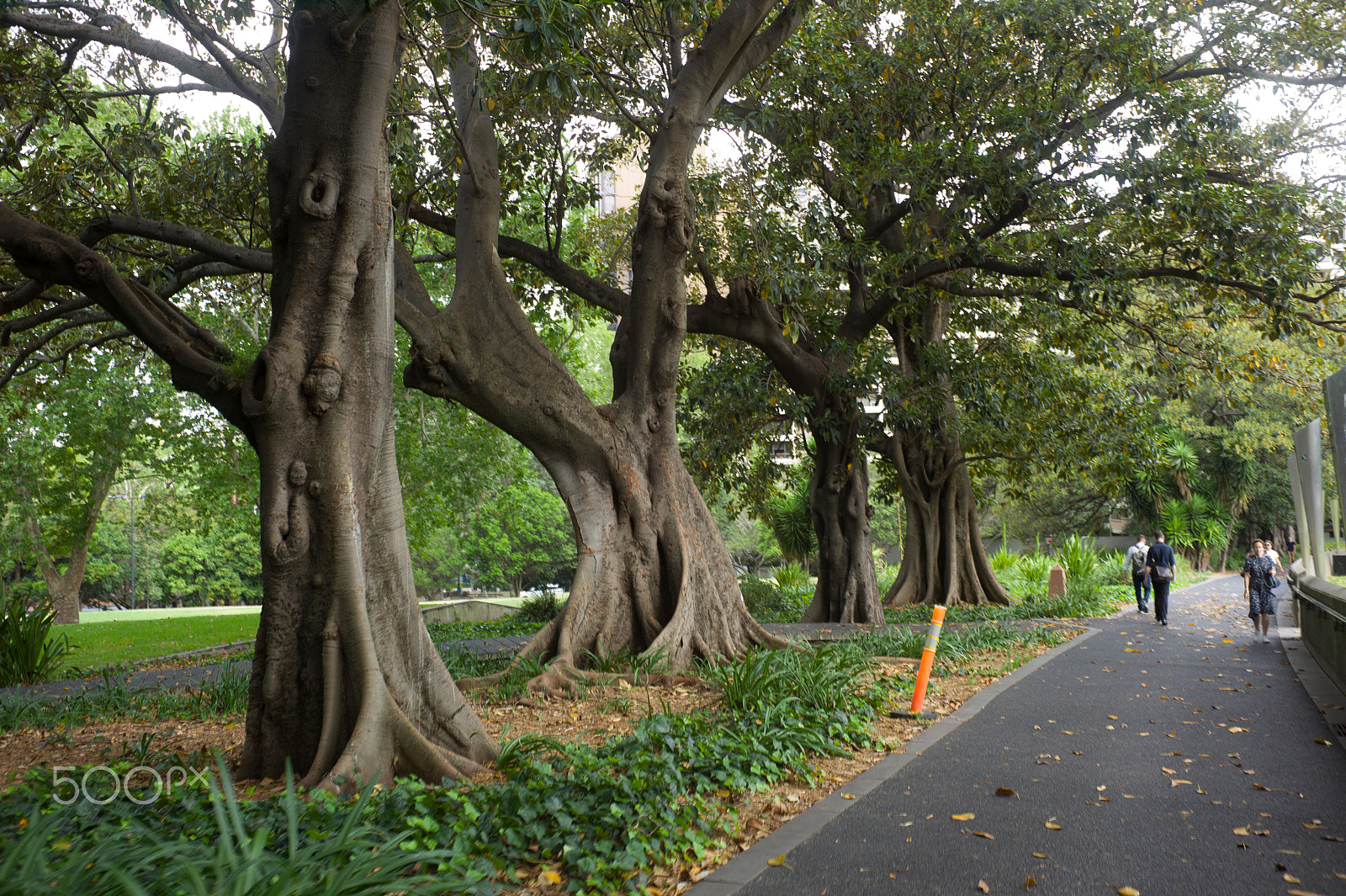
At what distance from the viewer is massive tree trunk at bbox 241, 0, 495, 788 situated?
5.55 m

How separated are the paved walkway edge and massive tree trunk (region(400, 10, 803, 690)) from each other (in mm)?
2866

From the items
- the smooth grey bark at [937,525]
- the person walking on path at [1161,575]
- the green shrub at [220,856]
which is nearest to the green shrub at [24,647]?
A: the green shrub at [220,856]

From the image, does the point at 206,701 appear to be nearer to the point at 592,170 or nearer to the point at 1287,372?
the point at 592,170

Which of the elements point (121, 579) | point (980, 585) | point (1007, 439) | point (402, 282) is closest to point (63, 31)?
point (402, 282)

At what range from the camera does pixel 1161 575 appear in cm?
1614

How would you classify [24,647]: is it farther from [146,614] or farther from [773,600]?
[146,614]

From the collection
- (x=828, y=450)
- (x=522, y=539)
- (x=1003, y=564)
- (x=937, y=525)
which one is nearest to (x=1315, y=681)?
(x=828, y=450)

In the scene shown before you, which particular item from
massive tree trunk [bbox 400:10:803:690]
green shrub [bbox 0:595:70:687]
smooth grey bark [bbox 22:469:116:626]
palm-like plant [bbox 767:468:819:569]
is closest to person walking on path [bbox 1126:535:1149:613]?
palm-like plant [bbox 767:468:819:569]

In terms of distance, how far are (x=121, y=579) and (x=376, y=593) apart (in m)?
63.6

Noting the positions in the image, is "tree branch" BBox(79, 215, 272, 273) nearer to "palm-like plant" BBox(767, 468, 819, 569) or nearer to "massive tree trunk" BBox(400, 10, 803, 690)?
"massive tree trunk" BBox(400, 10, 803, 690)

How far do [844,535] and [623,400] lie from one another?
7393 millimetres

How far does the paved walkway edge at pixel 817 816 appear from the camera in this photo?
4008 mm

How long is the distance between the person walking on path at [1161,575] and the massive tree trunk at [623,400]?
9324 millimetres

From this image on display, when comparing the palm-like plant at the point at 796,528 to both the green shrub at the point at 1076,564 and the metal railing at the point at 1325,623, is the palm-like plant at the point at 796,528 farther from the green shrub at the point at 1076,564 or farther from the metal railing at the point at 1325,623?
the metal railing at the point at 1325,623
